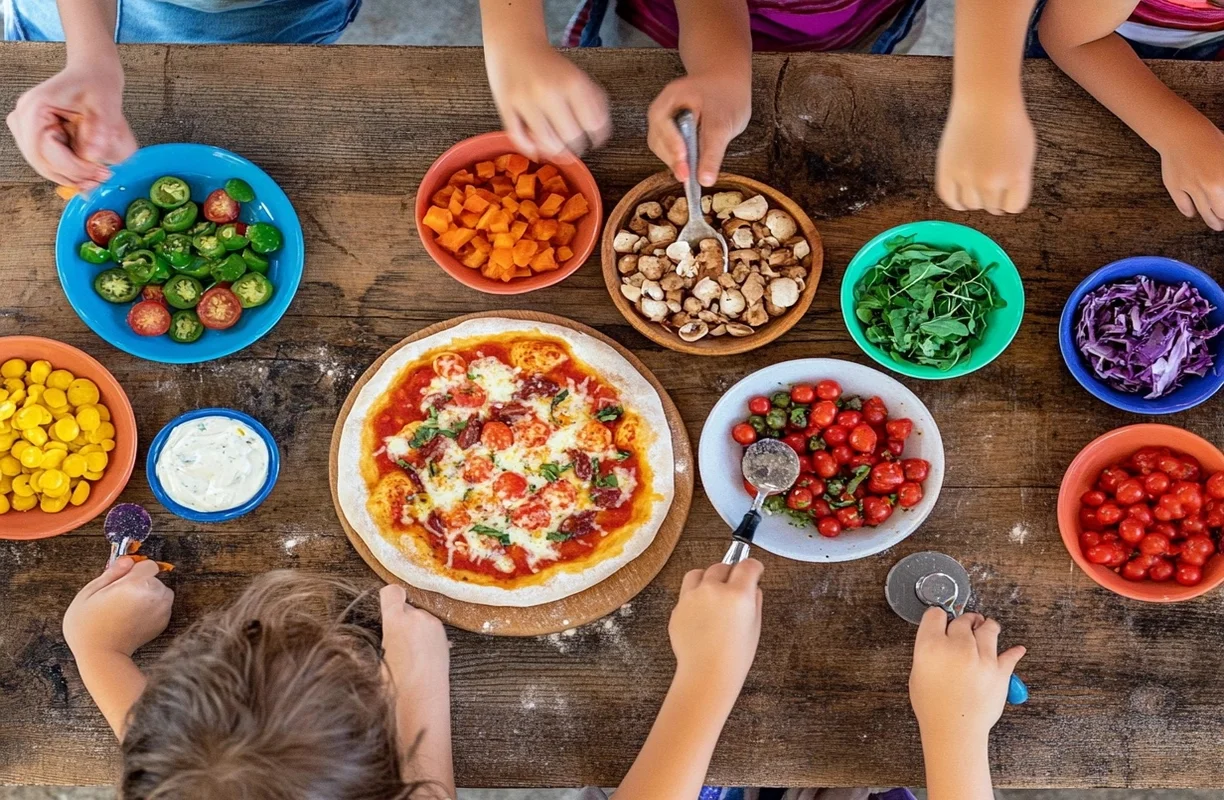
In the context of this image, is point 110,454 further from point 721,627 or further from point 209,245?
point 721,627

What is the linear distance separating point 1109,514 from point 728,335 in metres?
0.83

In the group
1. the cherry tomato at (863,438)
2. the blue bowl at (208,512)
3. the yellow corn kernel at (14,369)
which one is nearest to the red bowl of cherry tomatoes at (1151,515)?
the cherry tomato at (863,438)

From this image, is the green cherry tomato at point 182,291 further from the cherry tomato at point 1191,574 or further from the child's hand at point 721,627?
the cherry tomato at point 1191,574

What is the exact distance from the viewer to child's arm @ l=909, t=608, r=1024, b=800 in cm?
174

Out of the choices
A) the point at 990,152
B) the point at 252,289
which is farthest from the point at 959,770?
the point at 252,289

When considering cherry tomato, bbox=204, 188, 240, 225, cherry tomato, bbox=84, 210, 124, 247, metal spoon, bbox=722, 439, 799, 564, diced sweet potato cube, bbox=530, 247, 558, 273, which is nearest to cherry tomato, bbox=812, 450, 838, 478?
metal spoon, bbox=722, 439, 799, 564

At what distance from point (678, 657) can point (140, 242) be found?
140 centimetres

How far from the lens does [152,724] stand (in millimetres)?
1434

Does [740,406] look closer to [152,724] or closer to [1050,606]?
[1050,606]

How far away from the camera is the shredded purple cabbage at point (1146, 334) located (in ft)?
5.83

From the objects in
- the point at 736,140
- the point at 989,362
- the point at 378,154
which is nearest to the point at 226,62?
the point at 378,154

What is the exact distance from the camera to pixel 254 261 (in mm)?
1922

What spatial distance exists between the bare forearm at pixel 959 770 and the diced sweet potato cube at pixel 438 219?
140cm

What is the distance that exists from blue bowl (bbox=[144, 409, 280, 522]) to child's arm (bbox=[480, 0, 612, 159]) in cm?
81
